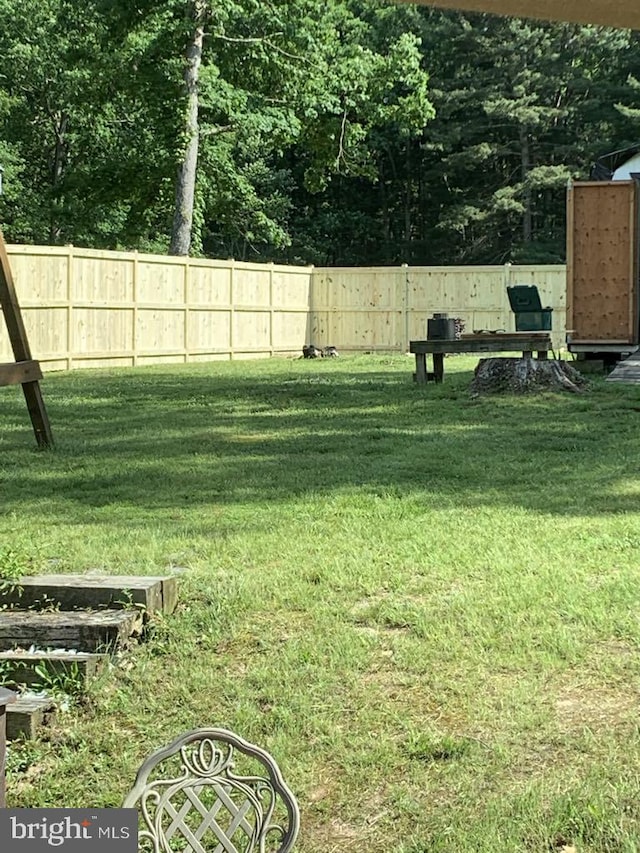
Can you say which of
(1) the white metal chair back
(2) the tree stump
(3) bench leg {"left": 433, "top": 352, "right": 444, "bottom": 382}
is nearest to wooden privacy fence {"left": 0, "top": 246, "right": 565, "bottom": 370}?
(3) bench leg {"left": 433, "top": 352, "right": 444, "bottom": 382}

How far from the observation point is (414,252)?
120ft

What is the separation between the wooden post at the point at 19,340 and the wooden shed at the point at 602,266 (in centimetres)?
832

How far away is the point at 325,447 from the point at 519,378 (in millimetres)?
3826

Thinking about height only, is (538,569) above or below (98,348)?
below

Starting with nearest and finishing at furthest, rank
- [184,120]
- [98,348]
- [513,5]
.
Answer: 1. [513,5]
2. [98,348]
3. [184,120]

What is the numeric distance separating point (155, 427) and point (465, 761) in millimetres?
6260

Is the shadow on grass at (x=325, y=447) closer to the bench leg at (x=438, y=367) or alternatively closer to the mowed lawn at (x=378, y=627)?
the mowed lawn at (x=378, y=627)

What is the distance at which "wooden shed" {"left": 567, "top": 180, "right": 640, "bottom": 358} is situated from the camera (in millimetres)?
13727

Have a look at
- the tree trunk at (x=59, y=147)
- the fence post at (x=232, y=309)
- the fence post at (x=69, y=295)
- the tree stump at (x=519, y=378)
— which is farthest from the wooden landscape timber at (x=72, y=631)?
the tree trunk at (x=59, y=147)

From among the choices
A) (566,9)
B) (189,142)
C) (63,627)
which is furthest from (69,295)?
(566,9)

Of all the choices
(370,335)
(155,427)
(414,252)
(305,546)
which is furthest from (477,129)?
(305,546)

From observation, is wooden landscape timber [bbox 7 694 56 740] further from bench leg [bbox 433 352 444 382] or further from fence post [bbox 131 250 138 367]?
fence post [bbox 131 250 138 367]

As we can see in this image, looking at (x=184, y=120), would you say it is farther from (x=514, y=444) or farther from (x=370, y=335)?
(x=514, y=444)

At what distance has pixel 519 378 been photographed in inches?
415
